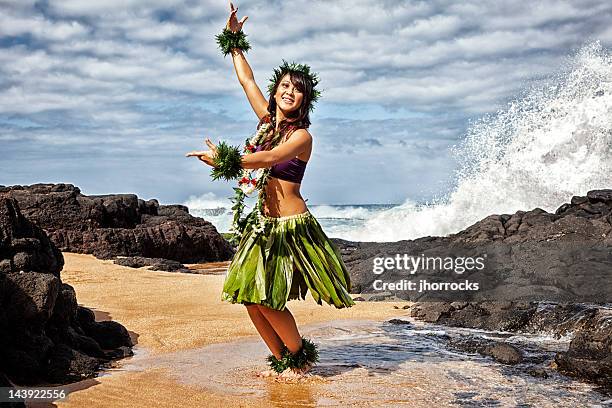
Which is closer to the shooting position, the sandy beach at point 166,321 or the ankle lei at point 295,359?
the sandy beach at point 166,321

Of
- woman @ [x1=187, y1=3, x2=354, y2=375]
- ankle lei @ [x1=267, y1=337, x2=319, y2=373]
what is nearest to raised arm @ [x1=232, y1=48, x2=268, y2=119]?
woman @ [x1=187, y1=3, x2=354, y2=375]

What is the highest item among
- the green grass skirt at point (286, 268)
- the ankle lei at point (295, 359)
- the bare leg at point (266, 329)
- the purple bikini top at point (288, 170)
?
the purple bikini top at point (288, 170)

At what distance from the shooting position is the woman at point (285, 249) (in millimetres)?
4723

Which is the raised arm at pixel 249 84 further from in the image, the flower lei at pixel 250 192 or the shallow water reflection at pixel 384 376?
the shallow water reflection at pixel 384 376

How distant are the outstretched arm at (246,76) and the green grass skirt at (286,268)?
992mm

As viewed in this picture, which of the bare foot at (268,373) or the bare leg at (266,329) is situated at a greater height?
the bare leg at (266,329)

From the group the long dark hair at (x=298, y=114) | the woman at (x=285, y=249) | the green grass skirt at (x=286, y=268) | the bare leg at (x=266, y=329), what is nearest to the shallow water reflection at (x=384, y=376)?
the bare leg at (x=266, y=329)

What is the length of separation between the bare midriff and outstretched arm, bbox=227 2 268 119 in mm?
715

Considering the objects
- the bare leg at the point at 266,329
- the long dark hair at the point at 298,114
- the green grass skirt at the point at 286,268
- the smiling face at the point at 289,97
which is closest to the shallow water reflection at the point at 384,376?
the bare leg at the point at 266,329

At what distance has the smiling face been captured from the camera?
492 cm

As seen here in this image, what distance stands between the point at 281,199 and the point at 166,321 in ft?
9.05

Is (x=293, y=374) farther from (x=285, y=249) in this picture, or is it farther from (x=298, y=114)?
(x=298, y=114)

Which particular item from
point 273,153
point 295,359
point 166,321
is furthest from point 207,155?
point 166,321

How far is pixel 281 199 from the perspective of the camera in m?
4.88
